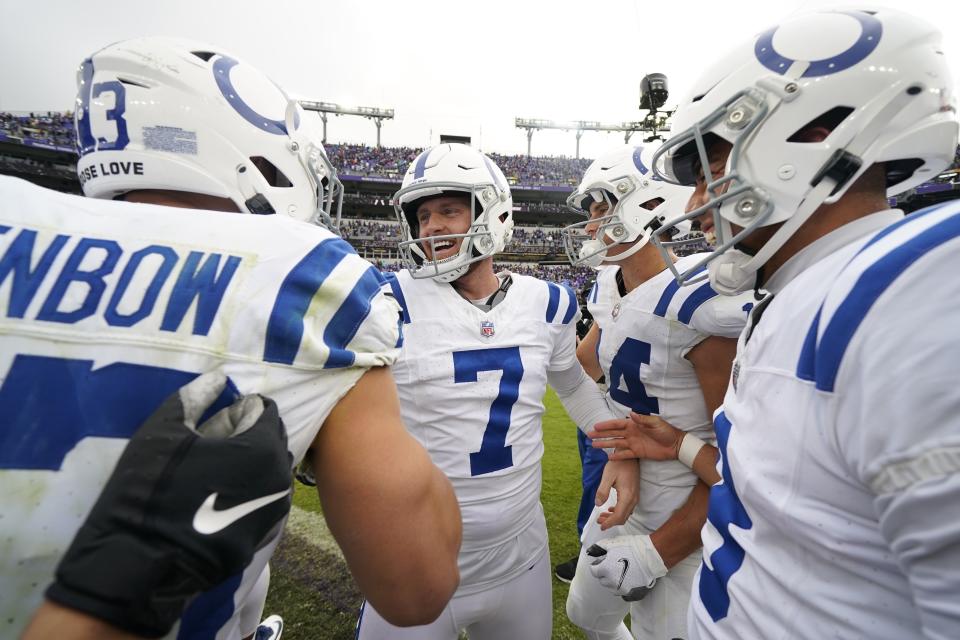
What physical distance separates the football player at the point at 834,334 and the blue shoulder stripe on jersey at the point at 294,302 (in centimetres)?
92

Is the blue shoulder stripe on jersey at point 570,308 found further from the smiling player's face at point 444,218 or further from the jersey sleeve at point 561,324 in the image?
the smiling player's face at point 444,218

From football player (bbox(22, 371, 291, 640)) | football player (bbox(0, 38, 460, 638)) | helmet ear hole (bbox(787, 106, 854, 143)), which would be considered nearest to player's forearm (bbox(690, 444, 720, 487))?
helmet ear hole (bbox(787, 106, 854, 143))

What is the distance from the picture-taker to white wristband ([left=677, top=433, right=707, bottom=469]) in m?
1.84

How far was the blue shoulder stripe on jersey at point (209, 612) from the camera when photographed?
698 millimetres

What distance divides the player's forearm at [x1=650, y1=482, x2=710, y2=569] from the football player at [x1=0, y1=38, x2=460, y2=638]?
135 cm

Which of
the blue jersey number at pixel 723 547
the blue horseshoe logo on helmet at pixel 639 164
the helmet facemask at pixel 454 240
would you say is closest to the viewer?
the blue jersey number at pixel 723 547

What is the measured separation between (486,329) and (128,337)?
53.5 inches

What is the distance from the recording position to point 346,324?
81cm

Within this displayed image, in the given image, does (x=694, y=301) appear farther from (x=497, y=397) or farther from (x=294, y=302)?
(x=294, y=302)

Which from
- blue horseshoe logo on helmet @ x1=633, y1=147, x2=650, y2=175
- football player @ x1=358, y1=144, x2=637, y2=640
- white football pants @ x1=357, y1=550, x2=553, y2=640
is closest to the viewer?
white football pants @ x1=357, y1=550, x2=553, y2=640

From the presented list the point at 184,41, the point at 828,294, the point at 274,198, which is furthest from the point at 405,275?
the point at 828,294

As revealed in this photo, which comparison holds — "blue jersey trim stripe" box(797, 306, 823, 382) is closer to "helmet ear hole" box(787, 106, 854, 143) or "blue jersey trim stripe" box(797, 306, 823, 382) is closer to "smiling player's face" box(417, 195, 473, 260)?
"helmet ear hole" box(787, 106, 854, 143)

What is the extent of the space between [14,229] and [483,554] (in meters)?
1.70

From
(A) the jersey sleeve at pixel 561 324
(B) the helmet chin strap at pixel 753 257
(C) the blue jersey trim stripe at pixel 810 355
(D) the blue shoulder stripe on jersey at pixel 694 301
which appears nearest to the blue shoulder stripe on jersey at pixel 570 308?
(A) the jersey sleeve at pixel 561 324
